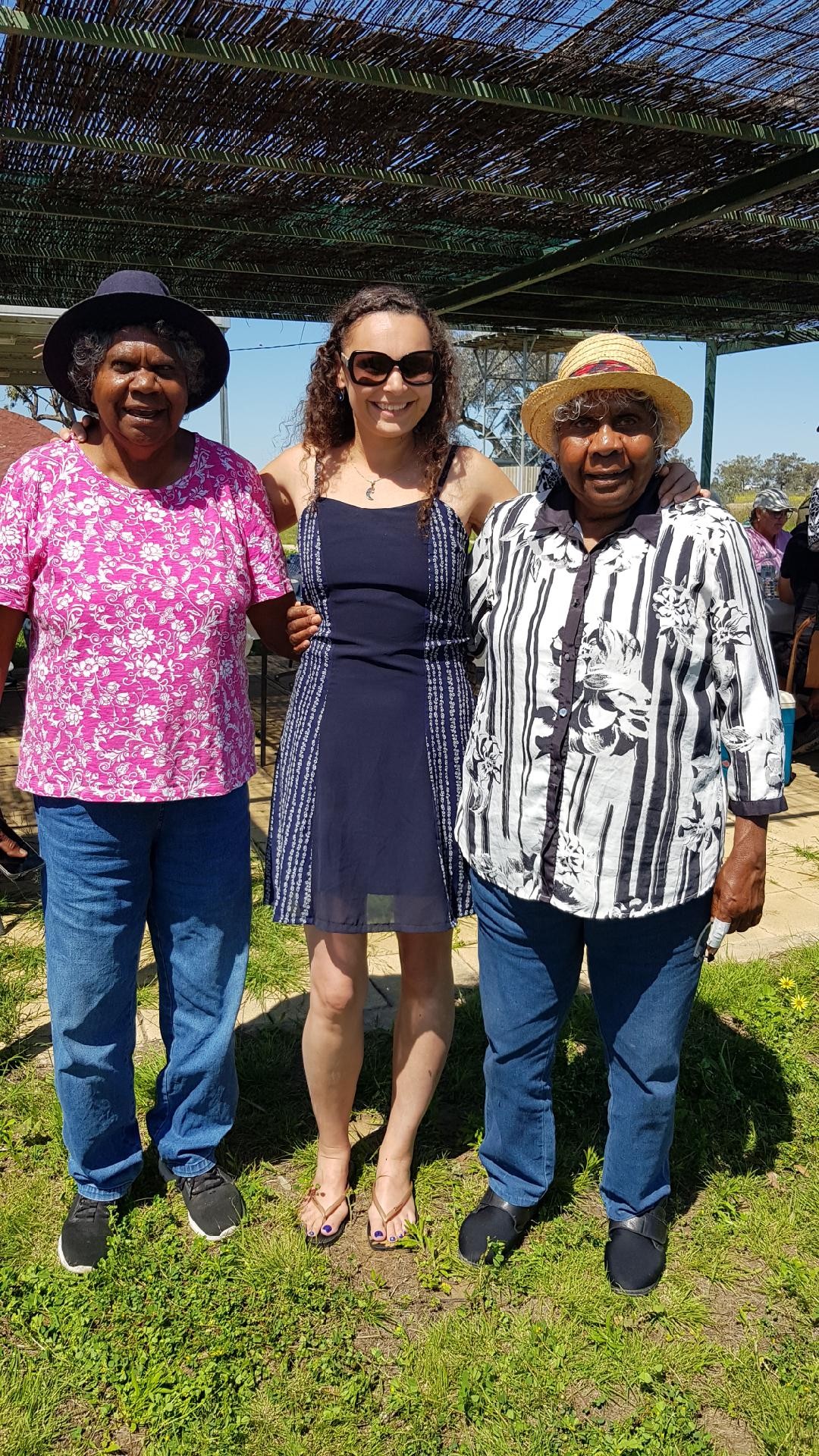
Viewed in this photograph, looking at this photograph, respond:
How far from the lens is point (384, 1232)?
2551 mm

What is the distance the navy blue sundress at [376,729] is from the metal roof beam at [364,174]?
302 centimetres

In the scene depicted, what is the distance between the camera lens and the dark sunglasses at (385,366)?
2.20 metres

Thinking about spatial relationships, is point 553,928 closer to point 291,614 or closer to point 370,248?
point 291,614

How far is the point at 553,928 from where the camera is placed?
226 cm

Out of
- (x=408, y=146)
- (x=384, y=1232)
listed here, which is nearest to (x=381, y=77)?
(x=408, y=146)

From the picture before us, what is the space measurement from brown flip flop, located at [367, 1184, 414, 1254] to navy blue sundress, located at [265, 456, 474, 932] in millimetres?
753

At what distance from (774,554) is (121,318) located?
6.77m

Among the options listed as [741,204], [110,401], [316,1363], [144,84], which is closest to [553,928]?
[316,1363]

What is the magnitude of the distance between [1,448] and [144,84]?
1.51 m

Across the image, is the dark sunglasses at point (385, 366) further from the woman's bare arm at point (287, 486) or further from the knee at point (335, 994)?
the knee at point (335, 994)

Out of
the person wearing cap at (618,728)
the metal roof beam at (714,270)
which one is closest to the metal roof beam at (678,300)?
the metal roof beam at (714,270)

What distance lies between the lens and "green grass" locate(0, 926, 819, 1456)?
6.73 feet

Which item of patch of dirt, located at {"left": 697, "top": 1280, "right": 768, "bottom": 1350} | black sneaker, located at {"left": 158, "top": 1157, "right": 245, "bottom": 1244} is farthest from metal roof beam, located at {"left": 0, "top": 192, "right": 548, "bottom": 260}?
patch of dirt, located at {"left": 697, "top": 1280, "right": 768, "bottom": 1350}

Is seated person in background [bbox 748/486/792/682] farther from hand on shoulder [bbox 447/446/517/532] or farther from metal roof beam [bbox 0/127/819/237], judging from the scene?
hand on shoulder [bbox 447/446/517/532]
